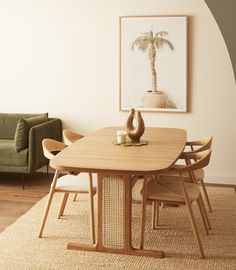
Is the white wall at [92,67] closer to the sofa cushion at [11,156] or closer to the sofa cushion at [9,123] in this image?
the sofa cushion at [9,123]

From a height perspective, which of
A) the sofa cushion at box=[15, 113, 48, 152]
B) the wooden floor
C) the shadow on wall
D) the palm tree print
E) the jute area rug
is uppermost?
the palm tree print

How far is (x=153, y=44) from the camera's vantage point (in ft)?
17.2

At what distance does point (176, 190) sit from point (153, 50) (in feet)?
7.59

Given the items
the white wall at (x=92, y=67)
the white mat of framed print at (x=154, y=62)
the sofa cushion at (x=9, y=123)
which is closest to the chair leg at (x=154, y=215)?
the white wall at (x=92, y=67)

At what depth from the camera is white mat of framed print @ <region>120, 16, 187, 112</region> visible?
5.18 m

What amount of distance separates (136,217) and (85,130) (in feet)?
6.00

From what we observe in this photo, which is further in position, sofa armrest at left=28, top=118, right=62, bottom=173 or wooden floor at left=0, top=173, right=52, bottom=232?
sofa armrest at left=28, top=118, right=62, bottom=173

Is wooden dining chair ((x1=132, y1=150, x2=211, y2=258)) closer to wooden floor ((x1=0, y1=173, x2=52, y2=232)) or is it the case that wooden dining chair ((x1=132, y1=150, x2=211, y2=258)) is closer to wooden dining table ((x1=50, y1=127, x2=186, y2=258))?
wooden dining table ((x1=50, y1=127, x2=186, y2=258))

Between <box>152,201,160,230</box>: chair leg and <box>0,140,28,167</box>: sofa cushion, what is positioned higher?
<box>0,140,28,167</box>: sofa cushion

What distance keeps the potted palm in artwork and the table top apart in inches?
47.7

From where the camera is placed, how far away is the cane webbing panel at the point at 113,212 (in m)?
3.25

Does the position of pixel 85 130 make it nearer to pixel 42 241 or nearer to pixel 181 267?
pixel 42 241

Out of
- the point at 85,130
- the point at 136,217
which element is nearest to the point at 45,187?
the point at 85,130

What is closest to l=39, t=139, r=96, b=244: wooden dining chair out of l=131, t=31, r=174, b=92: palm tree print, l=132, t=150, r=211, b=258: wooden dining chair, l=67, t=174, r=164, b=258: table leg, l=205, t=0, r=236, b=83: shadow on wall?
l=67, t=174, r=164, b=258: table leg
